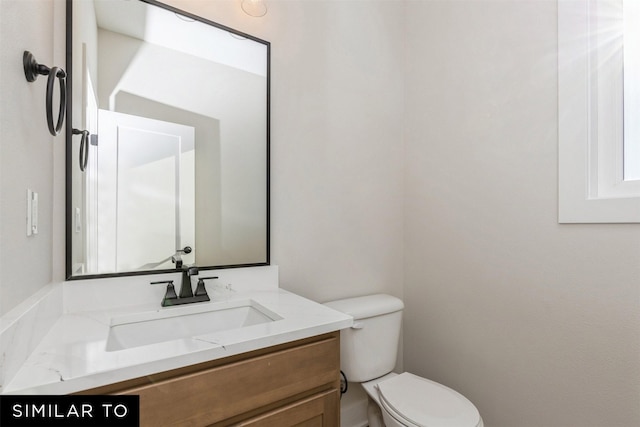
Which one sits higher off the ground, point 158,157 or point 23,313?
point 158,157

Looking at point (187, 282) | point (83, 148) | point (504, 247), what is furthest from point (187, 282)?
point (504, 247)

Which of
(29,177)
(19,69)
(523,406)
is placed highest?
(19,69)

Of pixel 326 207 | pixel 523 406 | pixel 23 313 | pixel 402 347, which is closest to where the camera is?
pixel 23 313

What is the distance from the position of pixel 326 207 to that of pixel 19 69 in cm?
118

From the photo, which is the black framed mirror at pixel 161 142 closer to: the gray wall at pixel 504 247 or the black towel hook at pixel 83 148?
the black towel hook at pixel 83 148

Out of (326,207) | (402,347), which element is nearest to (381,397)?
A: (402,347)

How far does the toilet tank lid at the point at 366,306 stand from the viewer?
147 cm

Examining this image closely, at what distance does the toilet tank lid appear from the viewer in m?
1.47

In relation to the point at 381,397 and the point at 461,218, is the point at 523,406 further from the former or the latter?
the point at 461,218

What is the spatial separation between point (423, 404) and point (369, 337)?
1.09 ft

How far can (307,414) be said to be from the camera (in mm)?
948

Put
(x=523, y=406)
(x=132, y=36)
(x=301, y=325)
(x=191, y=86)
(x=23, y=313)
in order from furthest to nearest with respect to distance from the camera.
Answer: (x=523, y=406) → (x=191, y=86) → (x=132, y=36) → (x=301, y=325) → (x=23, y=313)

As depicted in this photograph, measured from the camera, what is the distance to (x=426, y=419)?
3.92ft

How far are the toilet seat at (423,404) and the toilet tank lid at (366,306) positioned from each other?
0.30 metres
